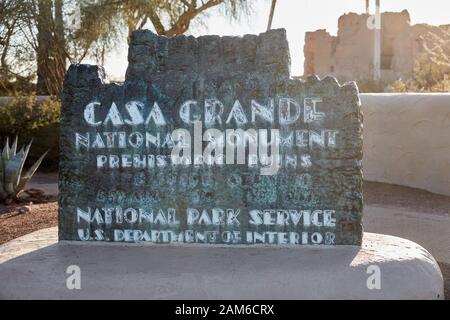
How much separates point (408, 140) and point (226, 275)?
6.63 meters

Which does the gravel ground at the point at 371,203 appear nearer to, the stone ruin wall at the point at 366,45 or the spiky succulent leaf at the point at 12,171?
the spiky succulent leaf at the point at 12,171

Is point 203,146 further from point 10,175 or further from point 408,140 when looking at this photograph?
point 408,140

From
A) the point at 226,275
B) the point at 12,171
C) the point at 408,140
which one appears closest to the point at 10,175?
the point at 12,171

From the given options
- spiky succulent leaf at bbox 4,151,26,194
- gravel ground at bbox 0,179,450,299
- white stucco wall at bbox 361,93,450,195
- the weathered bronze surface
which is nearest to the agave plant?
spiky succulent leaf at bbox 4,151,26,194

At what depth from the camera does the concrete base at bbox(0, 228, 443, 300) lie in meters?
3.67

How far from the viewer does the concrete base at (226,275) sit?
12.1 ft

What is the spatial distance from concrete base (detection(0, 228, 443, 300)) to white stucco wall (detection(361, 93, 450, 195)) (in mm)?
5418

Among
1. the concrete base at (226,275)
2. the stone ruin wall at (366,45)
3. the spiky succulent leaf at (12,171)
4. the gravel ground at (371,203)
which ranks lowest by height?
the gravel ground at (371,203)

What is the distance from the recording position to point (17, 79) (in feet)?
63.2

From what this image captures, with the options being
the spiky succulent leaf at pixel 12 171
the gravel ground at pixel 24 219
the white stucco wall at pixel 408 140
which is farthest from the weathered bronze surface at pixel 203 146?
the white stucco wall at pixel 408 140

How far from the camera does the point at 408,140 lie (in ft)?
32.1

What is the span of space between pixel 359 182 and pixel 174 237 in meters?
1.16

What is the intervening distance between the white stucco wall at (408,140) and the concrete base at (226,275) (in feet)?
17.8

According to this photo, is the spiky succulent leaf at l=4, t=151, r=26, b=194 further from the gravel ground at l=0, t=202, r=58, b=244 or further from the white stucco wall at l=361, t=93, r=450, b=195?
the white stucco wall at l=361, t=93, r=450, b=195
